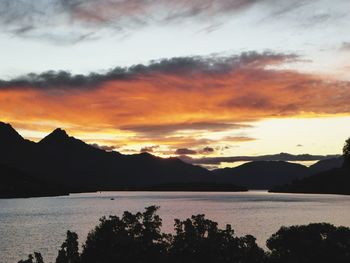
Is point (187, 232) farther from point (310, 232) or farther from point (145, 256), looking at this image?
point (310, 232)

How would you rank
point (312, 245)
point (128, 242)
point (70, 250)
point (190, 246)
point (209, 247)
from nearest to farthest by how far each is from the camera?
point (128, 242) < point (209, 247) < point (190, 246) < point (70, 250) < point (312, 245)

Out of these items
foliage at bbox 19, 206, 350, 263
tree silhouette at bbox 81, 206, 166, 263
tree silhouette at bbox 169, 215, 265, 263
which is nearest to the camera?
tree silhouette at bbox 81, 206, 166, 263

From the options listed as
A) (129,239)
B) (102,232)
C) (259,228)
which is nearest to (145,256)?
(129,239)

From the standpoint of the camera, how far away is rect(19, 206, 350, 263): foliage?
49438 millimetres

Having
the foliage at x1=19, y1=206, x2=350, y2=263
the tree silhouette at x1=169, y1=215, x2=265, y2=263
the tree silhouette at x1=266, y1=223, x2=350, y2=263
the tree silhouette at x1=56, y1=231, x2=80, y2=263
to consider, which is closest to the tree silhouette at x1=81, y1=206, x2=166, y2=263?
the foliage at x1=19, y1=206, x2=350, y2=263

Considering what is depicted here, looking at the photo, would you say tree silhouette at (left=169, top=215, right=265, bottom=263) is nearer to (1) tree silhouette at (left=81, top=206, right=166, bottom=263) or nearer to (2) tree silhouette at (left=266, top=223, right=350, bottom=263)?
(1) tree silhouette at (left=81, top=206, right=166, bottom=263)

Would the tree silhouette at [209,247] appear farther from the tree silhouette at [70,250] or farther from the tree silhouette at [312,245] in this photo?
the tree silhouette at [70,250]

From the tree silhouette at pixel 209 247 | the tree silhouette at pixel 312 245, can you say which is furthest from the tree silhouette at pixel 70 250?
the tree silhouette at pixel 312 245

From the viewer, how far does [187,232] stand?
51.7 metres

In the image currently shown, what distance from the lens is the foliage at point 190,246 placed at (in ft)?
162

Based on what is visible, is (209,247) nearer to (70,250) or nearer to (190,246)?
(190,246)

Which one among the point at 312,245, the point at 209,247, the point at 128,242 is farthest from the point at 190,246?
the point at 312,245

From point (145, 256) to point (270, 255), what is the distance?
13.9m

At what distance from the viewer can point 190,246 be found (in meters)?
50.4
